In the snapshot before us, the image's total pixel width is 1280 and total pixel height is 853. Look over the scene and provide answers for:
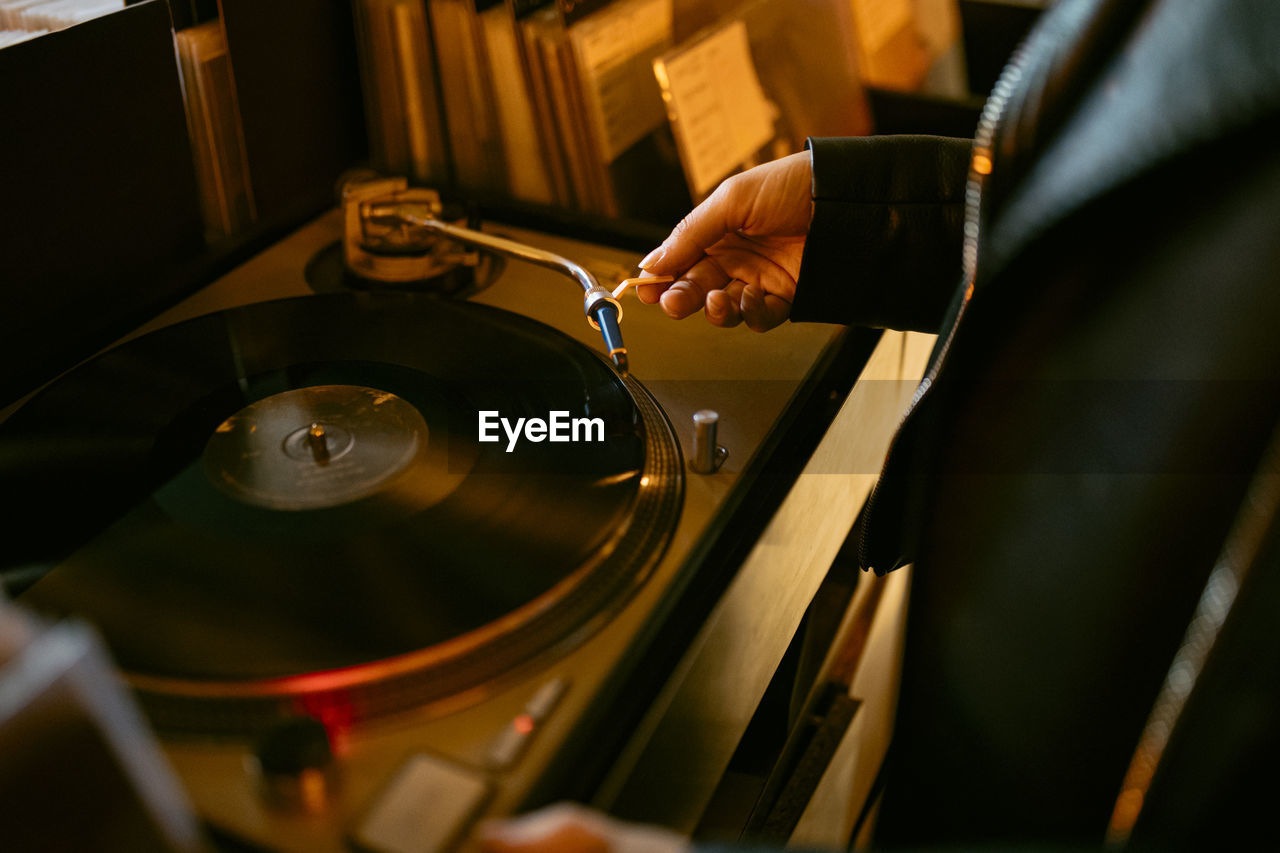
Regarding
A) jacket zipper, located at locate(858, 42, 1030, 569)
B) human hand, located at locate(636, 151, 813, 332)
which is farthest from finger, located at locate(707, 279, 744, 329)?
jacket zipper, located at locate(858, 42, 1030, 569)

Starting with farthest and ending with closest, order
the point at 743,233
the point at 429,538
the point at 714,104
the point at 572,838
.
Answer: the point at 714,104, the point at 743,233, the point at 429,538, the point at 572,838

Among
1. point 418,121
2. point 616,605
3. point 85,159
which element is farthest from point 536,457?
point 418,121

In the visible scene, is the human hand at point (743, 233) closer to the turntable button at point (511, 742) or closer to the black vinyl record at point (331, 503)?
the black vinyl record at point (331, 503)

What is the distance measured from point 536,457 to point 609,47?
659 mm

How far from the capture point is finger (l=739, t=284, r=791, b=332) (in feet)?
3.37

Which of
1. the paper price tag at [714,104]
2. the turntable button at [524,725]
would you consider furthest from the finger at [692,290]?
the turntable button at [524,725]

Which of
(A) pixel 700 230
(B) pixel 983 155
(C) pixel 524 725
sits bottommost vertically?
(C) pixel 524 725

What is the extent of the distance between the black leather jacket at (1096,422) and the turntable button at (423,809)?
329mm

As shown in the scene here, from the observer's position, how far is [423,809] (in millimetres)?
566

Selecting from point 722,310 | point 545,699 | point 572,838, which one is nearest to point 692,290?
point 722,310

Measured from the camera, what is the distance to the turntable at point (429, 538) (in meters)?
0.61

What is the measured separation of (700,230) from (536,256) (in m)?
0.18

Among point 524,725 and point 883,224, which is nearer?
point 524,725

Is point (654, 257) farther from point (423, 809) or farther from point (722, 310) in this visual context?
point (423, 809)
